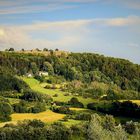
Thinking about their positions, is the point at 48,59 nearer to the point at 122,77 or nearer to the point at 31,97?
the point at 122,77

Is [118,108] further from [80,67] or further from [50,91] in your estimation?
[80,67]

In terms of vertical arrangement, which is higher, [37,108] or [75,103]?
[75,103]

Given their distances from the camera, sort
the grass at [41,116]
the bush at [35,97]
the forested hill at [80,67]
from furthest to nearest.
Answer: the forested hill at [80,67], the bush at [35,97], the grass at [41,116]

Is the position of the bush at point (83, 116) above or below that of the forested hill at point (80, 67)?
below

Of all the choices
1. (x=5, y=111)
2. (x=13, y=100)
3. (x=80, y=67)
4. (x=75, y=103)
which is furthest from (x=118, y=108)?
(x=80, y=67)

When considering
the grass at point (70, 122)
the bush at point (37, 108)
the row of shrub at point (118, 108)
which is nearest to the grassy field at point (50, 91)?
the row of shrub at point (118, 108)

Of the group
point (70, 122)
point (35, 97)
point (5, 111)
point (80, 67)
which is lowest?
point (70, 122)

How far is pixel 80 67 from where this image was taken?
17738 centimetres

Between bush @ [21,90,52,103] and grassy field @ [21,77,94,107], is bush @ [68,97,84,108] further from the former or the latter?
bush @ [21,90,52,103]

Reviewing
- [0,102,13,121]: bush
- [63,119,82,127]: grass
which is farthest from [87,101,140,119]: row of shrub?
[0,102,13,121]: bush

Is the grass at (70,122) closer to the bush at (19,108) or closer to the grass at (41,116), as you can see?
the grass at (41,116)

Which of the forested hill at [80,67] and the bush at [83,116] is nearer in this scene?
the bush at [83,116]

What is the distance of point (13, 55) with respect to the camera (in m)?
179

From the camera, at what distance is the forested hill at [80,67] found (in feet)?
557
